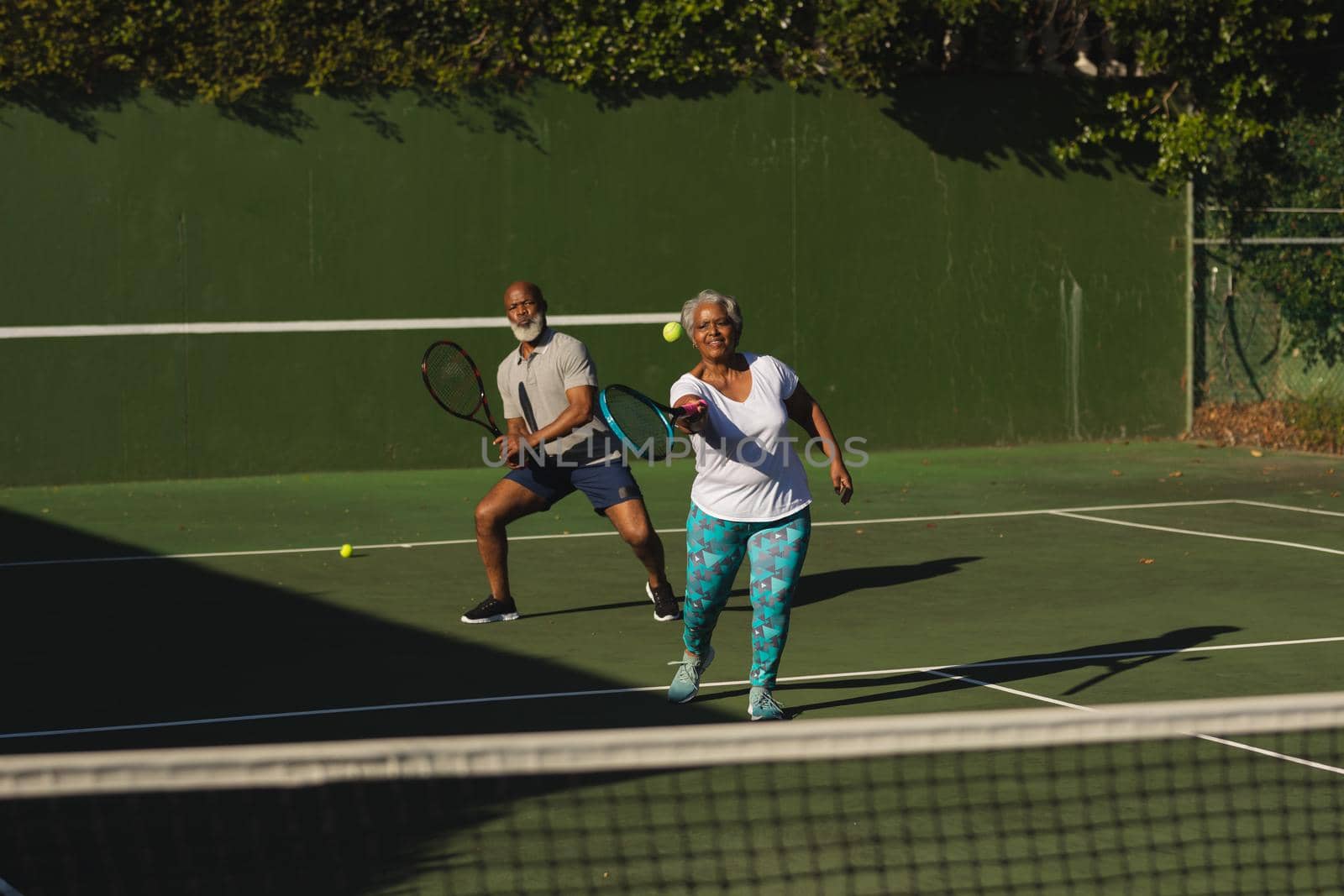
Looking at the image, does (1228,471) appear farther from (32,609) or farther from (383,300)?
(32,609)

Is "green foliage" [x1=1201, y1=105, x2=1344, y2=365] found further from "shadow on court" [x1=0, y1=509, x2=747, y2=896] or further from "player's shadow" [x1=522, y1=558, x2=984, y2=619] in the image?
"shadow on court" [x1=0, y1=509, x2=747, y2=896]

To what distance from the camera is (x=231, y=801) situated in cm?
632

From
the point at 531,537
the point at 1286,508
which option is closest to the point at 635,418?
the point at 531,537

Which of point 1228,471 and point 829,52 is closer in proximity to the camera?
point 1228,471

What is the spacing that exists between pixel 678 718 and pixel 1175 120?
13.5 meters

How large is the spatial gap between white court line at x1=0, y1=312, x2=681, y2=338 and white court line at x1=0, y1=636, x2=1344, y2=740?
9090 millimetres

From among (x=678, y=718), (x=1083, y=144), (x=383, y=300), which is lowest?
(x=678, y=718)

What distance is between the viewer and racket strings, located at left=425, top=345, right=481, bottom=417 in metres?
10.9

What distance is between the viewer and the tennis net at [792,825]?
5.32 meters

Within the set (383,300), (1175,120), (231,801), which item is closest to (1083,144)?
(1175,120)

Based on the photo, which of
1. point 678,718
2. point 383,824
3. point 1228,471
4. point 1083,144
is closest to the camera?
point 383,824

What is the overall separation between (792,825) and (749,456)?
72.6 inches

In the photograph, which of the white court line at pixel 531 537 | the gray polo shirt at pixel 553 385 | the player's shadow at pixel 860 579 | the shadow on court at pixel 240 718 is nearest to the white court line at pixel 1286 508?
the white court line at pixel 531 537

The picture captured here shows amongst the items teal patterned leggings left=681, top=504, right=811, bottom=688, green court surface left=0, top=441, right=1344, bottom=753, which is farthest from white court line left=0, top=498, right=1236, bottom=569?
teal patterned leggings left=681, top=504, right=811, bottom=688
